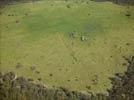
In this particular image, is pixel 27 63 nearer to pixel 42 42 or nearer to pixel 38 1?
pixel 42 42

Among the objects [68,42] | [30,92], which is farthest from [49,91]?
[68,42]

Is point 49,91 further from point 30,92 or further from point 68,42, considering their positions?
point 68,42

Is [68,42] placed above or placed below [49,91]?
above

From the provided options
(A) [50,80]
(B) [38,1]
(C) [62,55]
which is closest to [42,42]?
(C) [62,55]

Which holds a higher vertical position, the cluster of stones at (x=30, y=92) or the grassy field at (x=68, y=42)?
the grassy field at (x=68, y=42)

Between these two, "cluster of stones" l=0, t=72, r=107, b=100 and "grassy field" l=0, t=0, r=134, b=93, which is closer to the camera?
"cluster of stones" l=0, t=72, r=107, b=100
